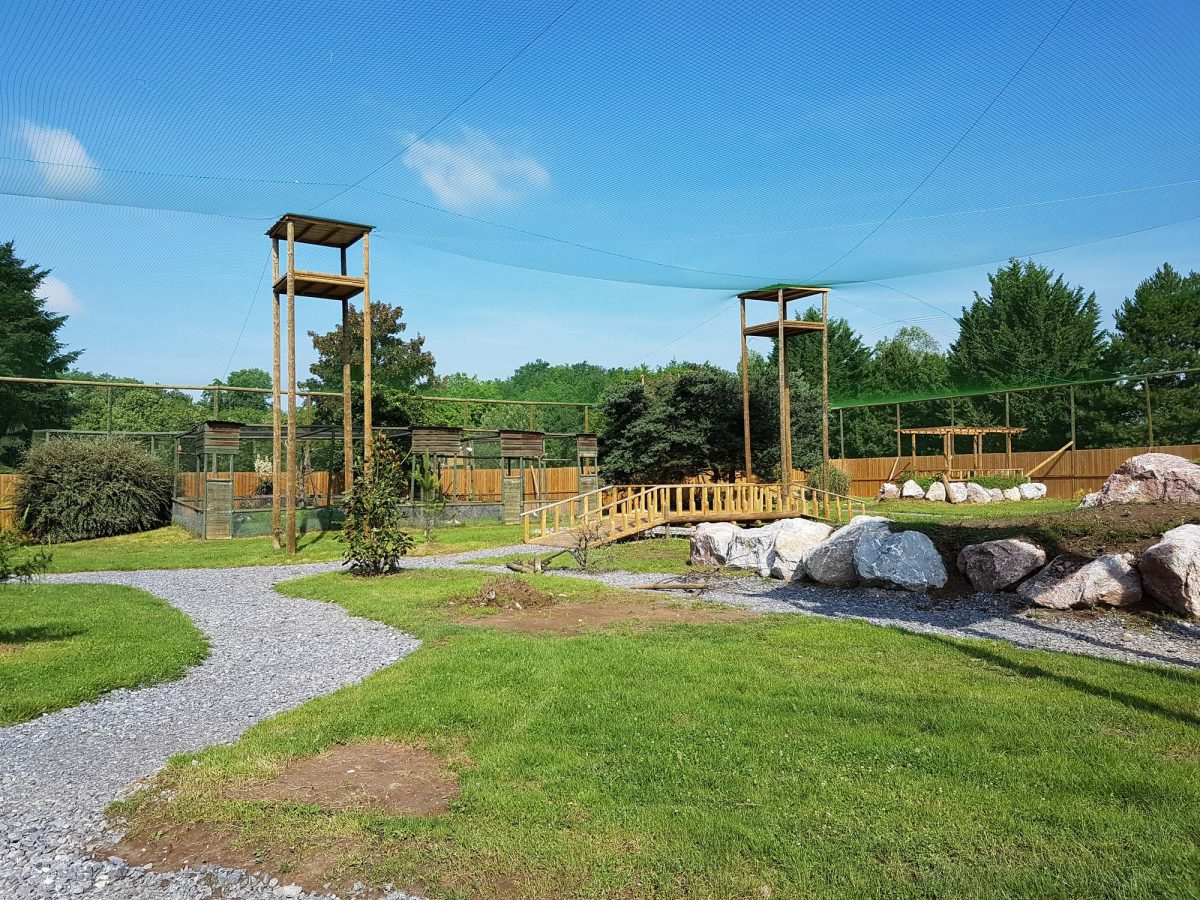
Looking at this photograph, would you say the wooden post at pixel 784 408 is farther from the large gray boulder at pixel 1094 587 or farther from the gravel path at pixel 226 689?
the large gray boulder at pixel 1094 587

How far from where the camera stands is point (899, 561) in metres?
9.39

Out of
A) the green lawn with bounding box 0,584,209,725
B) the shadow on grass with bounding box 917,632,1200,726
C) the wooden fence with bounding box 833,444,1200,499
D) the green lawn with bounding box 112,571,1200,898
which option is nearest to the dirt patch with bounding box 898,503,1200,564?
the shadow on grass with bounding box 917,632,1200,726

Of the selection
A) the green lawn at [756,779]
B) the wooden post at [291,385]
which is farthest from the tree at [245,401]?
the green lawn at [756,779]

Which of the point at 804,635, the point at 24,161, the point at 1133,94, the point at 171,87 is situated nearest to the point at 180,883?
the point at 804,635

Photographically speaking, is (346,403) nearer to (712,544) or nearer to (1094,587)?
(712,544)

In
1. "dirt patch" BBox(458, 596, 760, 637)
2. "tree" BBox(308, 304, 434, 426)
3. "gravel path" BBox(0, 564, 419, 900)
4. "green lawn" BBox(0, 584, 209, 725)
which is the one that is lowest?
"gravel path" BBox(0, 564, 419, 900)

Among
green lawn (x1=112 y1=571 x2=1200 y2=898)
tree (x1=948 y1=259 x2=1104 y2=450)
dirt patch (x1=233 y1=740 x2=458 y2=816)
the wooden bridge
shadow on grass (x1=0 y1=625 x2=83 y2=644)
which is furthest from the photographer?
tree (x1=948 y1=259 x2=1104 y2=450)

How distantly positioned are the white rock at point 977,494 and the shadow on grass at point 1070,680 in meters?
20.1

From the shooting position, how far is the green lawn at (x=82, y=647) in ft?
18.3

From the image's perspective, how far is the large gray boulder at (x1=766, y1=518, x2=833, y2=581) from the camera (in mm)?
10648

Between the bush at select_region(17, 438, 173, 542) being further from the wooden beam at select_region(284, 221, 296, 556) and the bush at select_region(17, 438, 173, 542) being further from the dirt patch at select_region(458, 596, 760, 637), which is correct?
the dirt patch at select_region(458, 596, 760, 637)

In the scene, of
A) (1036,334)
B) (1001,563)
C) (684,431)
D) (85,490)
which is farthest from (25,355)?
(1036,334)

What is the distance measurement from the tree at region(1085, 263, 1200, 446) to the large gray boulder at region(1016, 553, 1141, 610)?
2558 centimetres

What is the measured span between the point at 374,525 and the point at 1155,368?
3011 centimetres
